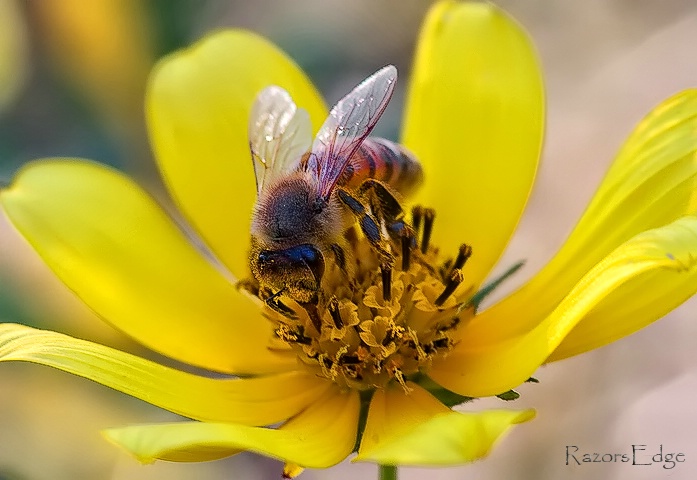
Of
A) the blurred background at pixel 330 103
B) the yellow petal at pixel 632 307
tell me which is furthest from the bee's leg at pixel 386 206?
the blurred background at pixel 330 103

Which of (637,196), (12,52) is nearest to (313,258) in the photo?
(637,196)

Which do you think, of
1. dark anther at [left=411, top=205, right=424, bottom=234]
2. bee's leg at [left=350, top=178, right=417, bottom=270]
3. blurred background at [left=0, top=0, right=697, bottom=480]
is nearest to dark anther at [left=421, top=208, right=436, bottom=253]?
dark anther at [left=411, top=205, right=424, bottom=234]

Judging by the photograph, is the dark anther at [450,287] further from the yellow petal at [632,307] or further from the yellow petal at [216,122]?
the yellow petal at [216,122]

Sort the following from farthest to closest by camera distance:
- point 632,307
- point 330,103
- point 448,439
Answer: point 330,103 → point 632,307 → point 448,439

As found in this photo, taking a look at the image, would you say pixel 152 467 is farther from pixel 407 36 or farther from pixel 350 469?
pixel 407 36

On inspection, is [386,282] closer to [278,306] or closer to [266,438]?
[278,306]

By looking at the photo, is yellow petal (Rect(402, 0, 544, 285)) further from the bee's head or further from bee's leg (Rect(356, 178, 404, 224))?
the bee's head

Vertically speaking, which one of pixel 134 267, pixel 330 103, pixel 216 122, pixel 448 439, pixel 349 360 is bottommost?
pixel 448 439
